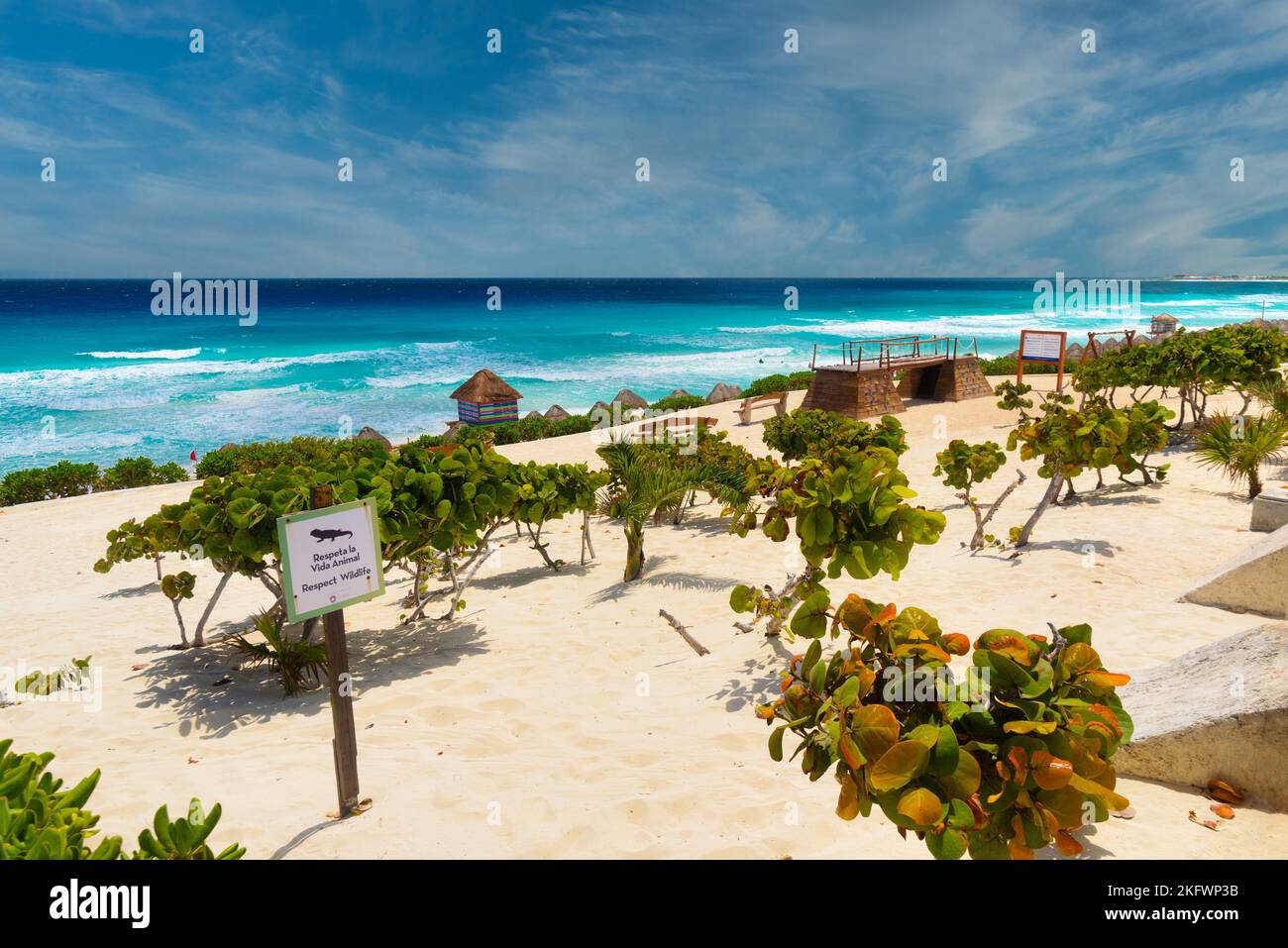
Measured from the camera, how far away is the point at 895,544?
12.8 feet

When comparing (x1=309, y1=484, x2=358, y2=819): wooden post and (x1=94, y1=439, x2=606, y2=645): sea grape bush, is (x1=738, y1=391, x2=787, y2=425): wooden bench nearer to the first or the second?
(x1=94, y1=439, x2=606, y2=645): sea grape bush

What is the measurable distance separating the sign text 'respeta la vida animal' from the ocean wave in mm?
61629

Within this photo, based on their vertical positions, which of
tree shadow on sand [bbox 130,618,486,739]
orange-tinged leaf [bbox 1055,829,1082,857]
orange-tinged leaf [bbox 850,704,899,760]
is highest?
orange-tinged leaf [bbox 850,704,899,760]

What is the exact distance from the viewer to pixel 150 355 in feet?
184

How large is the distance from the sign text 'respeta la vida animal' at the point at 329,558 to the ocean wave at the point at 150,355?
61.6 m

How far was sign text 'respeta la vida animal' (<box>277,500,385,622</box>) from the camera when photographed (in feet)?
11.7

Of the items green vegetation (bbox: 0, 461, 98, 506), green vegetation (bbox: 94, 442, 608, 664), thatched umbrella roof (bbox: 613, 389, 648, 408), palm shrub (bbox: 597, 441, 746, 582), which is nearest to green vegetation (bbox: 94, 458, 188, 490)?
green vegetation (bbox: 0, 461, 98, 506)

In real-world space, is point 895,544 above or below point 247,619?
above

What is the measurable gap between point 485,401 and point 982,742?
2375 centimetres

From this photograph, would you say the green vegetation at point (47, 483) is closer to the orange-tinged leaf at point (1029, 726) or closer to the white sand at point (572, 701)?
the white sand at point (572, 701)

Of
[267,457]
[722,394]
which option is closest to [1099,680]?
[267,457]
